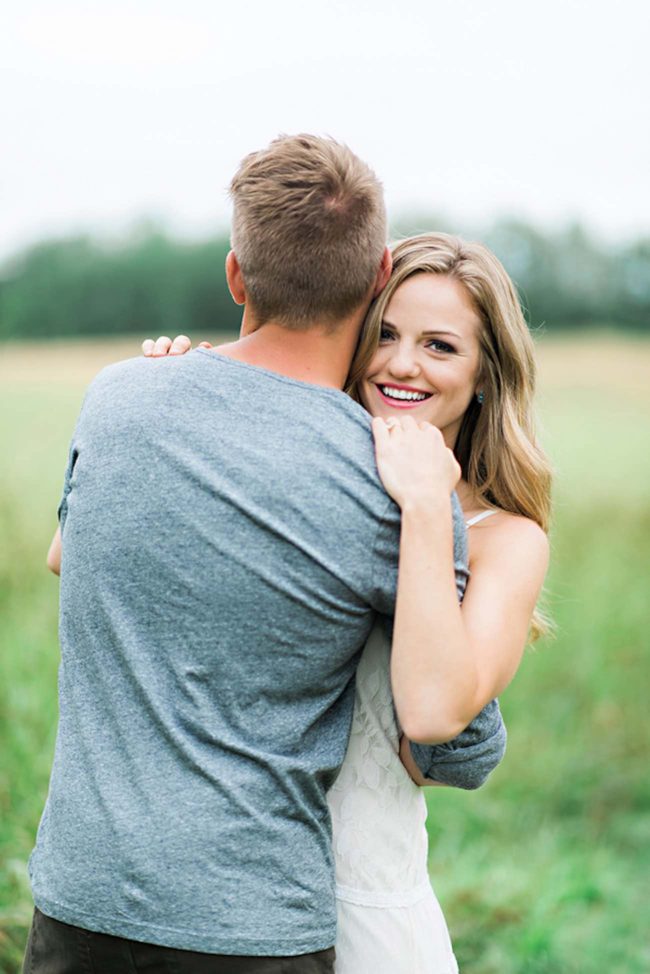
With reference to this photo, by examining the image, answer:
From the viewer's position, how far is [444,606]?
1.67 m

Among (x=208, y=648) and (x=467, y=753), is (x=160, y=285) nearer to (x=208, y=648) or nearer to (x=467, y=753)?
(x=467, y=753)

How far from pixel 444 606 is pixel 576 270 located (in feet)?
26.6

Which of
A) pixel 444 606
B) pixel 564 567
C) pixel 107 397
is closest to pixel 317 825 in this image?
pixel 444 606

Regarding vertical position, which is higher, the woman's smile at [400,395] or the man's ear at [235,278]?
the man's ear at [235,278]

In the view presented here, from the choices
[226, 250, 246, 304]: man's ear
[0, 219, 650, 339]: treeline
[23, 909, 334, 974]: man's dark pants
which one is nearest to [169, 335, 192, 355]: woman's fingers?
[226, 250, 246, 304]: man's ear

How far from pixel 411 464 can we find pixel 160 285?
660 centimetres

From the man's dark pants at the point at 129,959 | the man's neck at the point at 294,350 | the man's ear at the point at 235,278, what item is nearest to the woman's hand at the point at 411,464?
the man's neck at the point at 294,350

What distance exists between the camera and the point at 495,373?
90.8 inches

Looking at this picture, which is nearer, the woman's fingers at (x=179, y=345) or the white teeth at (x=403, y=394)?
the woman's fingers at (x=179, y=345)

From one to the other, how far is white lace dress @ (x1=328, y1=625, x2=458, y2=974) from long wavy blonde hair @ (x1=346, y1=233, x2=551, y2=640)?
48 cm

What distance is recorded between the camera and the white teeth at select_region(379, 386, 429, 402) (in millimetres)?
2213

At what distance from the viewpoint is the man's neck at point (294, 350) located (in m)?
1.77

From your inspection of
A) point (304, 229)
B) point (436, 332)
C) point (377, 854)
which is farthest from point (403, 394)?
point (377, 854)

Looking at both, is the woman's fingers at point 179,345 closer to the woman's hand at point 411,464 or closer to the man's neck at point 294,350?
the man's neck at point 294,350
